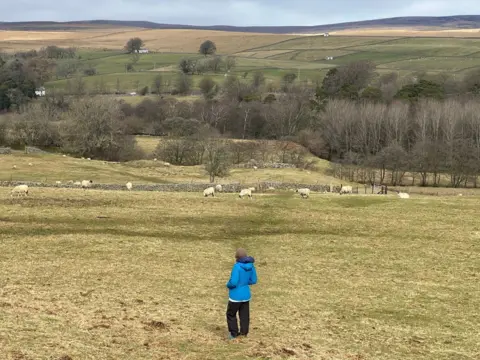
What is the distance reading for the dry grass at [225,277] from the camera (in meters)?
17.3

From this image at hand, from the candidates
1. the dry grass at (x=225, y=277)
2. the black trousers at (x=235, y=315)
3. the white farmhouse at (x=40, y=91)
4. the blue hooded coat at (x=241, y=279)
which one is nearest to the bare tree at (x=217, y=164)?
the dry grass at (x=225, y=277)

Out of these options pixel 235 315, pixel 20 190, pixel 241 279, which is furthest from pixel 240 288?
pixel 20 190

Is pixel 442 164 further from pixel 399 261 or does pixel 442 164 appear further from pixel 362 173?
pixel 399 261

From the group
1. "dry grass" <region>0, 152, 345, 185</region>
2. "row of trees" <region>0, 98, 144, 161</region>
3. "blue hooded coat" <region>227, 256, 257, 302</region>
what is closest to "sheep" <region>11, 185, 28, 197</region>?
"dry grass" <region>0, 152, 345, 185</region>

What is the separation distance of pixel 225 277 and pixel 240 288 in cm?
902

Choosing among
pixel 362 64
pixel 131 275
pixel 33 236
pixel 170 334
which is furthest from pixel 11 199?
pixel 362 64

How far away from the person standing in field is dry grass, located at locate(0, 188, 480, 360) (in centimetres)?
60

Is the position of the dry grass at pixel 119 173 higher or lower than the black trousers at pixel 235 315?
lower

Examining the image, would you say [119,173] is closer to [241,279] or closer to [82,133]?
[82,133]

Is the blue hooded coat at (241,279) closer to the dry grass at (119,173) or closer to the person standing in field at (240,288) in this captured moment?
the person standing in field at (240,288)

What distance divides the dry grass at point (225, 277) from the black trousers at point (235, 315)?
40 centimetres

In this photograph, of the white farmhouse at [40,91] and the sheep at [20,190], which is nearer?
the sheep at [20,190]

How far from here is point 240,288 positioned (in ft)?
55.2

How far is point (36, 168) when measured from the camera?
235 ft
